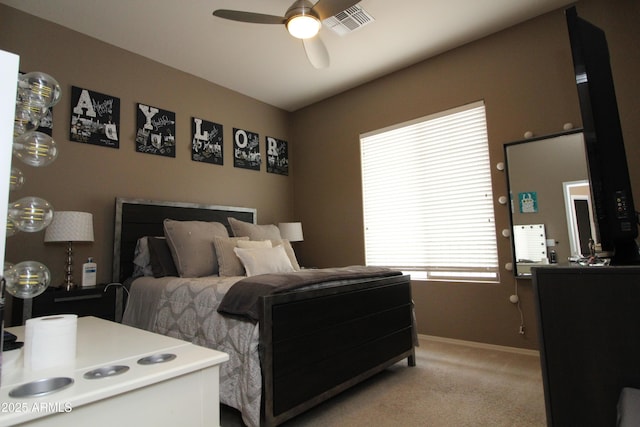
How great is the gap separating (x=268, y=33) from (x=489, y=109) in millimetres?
2165

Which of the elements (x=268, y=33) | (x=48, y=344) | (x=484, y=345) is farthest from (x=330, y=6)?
(x=484, y=345)

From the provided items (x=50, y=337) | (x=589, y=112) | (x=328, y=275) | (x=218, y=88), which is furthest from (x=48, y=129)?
(x=589, y=112)

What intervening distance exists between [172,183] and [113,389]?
3.20m

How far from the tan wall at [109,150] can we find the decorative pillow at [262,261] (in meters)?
1.29

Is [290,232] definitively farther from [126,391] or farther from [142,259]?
[126,391]

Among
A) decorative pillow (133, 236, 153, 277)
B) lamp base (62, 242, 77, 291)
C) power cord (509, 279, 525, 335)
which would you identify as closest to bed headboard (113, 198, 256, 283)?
decorative pillow (133, 236, 153, 277)

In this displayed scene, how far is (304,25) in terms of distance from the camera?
7.59ft

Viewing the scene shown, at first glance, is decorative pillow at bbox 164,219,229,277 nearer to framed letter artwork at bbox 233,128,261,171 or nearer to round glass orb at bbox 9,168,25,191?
framed letter artwork at bbox 233,128,261,171

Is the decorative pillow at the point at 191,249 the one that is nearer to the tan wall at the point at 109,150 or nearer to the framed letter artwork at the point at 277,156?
the tan wall at the point at 109,150

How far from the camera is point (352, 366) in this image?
210 cm

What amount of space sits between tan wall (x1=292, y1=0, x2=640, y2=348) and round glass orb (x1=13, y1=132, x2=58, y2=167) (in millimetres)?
3251

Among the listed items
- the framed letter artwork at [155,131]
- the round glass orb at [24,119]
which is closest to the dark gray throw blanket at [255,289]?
the round glass orb at [24,119]

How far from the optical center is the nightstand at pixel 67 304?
2307 millimetres

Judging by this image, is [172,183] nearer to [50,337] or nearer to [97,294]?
[97,294]
